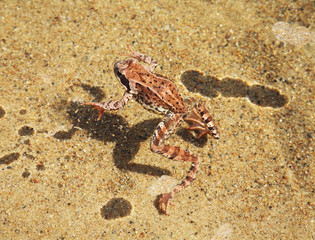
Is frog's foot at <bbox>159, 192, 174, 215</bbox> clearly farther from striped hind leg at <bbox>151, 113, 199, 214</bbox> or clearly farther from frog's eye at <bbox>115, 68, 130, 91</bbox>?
frog's eye at <bbox>115, 68, 130, 91</bbox>

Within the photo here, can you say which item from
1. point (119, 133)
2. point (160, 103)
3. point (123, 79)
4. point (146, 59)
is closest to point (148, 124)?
point (119, 133)

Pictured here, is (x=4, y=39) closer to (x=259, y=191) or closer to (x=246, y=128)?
(x=246, y=128)

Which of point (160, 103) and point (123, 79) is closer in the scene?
point (160, 103)

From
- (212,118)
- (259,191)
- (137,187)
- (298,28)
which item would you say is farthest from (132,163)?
(298,28)

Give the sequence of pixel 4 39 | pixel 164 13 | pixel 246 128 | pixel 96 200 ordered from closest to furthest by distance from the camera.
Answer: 1. pixel 96 200
2. pixel 246 128
3. pixel 4 39
4. pixel 164 13

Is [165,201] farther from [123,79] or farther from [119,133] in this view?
[123,79]

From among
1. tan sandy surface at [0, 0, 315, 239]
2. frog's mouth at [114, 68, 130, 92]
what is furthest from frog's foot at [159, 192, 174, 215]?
frog's mouth at [114, 68, 130, 92]

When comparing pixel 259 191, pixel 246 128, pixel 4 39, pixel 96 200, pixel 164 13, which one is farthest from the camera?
pixel 164 13
